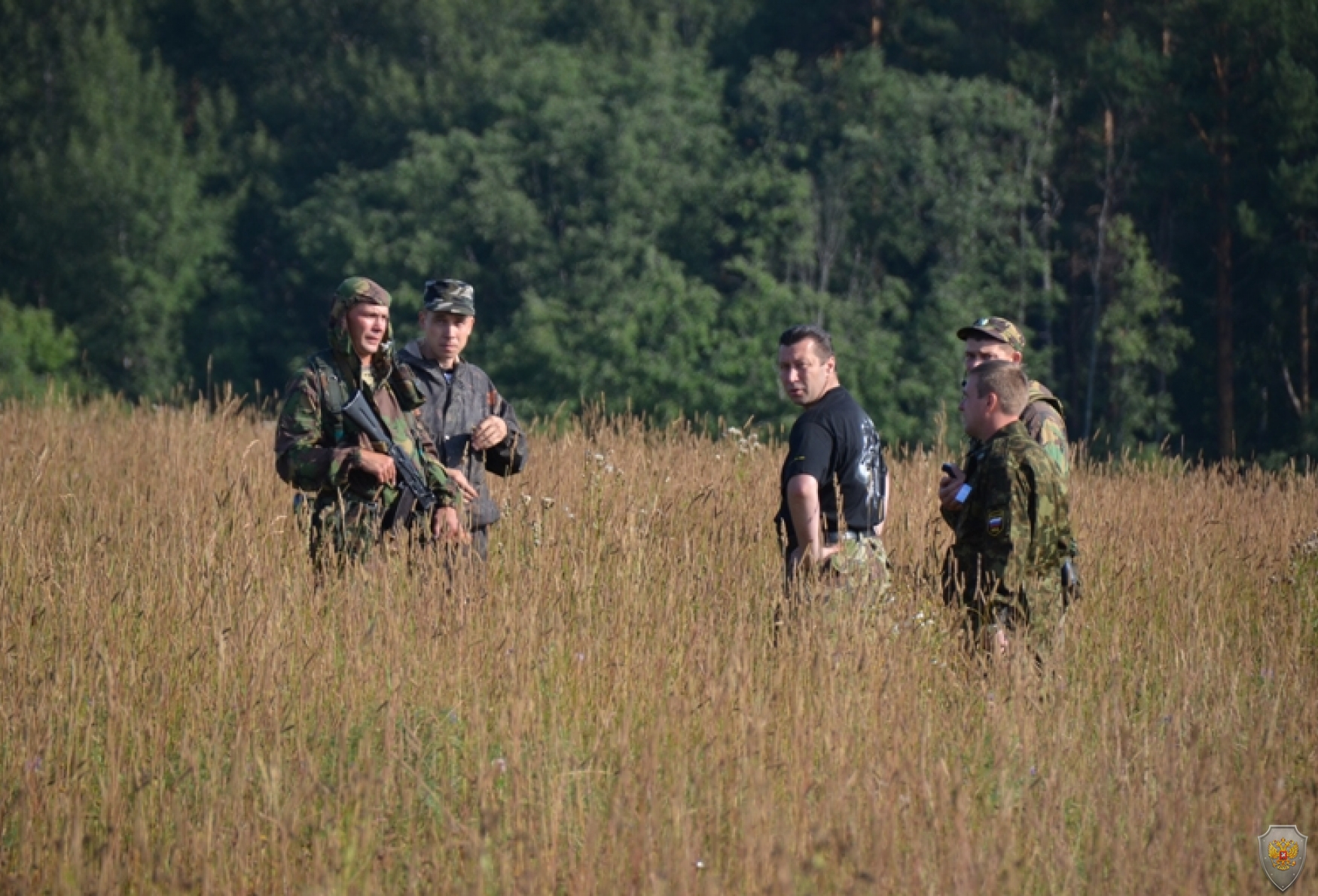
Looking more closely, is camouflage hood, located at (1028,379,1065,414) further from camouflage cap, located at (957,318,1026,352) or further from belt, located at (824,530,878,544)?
belt, located at (824,530,878,544)

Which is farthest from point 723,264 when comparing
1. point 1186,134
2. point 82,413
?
point 82,413

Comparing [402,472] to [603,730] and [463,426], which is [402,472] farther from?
[603,730]

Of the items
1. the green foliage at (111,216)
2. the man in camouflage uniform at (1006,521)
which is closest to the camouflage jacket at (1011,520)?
the man in camouflage uniform at (1006,521)

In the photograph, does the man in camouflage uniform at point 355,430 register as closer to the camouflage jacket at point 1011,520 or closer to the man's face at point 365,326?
the man's face at point 365,326

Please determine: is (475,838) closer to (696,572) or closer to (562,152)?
(696,572)

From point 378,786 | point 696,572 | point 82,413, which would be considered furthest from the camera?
point 82,413

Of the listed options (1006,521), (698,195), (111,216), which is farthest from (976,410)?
(111,216)

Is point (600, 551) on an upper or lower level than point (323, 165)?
upper

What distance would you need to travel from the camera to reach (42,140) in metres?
39.8

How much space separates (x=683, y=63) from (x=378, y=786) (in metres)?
35.0

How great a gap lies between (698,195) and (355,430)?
29.4 meters

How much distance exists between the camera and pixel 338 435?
596 cm

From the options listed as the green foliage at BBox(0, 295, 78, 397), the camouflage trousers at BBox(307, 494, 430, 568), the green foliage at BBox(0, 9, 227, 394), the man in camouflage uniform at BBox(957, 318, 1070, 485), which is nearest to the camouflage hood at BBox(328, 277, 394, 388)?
the camouflage trousers at BBox(307, 494, 430, 568)

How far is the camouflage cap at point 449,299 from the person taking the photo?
6238mm
